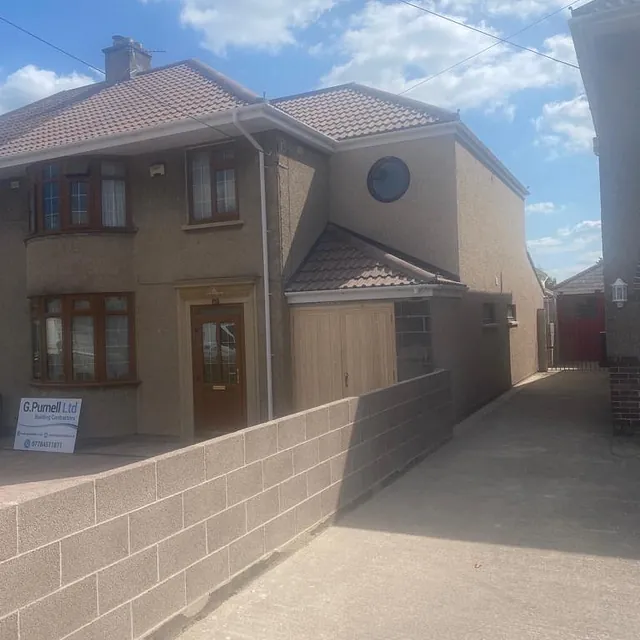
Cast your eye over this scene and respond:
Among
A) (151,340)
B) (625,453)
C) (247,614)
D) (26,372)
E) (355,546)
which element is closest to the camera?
(247,614)

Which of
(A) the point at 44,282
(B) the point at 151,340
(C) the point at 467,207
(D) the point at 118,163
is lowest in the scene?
(B) the point at 151,340

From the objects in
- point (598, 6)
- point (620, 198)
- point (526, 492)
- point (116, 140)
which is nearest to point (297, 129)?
point (116, 140)

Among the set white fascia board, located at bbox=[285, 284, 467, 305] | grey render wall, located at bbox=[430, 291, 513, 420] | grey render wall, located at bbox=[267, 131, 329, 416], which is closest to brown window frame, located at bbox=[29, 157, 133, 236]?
grey render wall, located at bbox=[267, 131, 329, 416]

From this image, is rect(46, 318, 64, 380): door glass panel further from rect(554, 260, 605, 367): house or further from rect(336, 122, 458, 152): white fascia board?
rect(554, 260, 605, 367): house

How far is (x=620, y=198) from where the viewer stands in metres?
9.61

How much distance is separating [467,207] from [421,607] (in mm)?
9533

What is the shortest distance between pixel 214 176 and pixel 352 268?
115 inches

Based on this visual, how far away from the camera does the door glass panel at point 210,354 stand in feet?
38.1

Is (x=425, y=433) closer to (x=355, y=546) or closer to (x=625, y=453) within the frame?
(x=625, y=453)

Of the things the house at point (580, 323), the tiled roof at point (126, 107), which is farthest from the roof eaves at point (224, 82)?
the house at point (580, 323)

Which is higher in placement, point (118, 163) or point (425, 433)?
point (118, 163)

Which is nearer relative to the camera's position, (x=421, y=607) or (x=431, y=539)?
(x=421, y=607)

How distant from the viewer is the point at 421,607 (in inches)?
171

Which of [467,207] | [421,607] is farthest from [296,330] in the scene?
[421,607]
